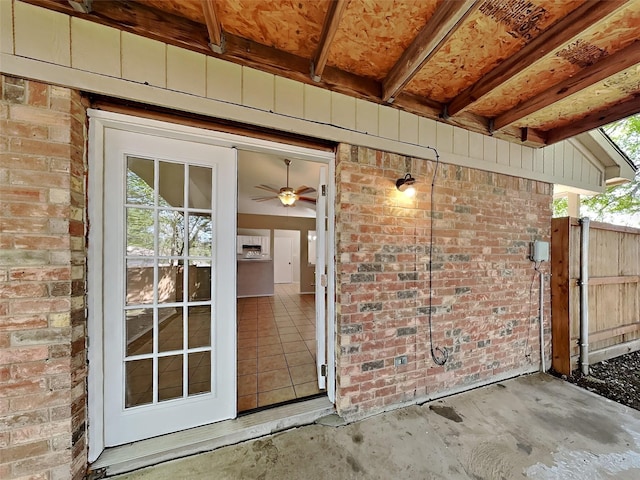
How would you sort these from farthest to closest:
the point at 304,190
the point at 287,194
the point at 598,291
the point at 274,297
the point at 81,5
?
the point at 274,297 → the point at 304,190 → the point at 287,194 → the point at 598,291 → the point at 81,5

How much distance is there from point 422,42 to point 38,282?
2509mm

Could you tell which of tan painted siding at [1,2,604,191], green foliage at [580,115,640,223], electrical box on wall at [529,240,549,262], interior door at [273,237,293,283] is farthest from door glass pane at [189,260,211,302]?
green foliage at [580,115,640,223]

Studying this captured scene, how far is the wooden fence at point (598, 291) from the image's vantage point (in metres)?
2.68

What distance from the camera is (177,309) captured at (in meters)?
1.60

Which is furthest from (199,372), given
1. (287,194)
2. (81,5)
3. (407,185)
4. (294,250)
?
(294,250)

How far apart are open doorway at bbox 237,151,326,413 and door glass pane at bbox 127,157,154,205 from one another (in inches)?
51.7

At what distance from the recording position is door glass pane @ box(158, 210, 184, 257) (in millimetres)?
1598

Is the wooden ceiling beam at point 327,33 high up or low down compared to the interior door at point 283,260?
up

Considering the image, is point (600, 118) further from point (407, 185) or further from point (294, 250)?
point (294, 250)

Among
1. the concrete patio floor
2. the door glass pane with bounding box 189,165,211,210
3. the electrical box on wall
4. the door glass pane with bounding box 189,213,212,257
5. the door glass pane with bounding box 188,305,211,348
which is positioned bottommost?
the concrete patio floor

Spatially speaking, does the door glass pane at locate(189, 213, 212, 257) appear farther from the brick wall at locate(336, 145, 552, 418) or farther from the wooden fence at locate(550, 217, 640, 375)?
the wooden fence at locate(550, 217, 640, 375)

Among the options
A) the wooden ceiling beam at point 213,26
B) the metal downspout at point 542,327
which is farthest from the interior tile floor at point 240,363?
the metal downspout at point 542,327

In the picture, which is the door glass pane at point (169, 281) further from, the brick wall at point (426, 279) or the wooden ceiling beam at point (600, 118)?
the wooden ceiling beam at point (600, 118)

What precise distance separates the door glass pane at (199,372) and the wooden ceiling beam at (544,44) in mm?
2891
